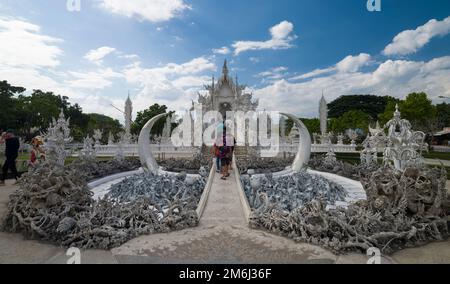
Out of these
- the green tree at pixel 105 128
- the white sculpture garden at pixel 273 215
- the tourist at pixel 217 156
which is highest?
the green tree at pixel 105 128

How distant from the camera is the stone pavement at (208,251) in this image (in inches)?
171

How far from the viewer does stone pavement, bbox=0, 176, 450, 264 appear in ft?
14.2

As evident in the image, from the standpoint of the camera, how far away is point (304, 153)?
1311 centimetres

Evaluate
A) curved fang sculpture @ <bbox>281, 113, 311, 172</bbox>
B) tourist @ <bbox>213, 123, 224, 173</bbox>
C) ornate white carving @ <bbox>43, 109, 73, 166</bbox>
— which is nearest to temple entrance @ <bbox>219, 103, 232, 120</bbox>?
curved fang sculpture @ <bbox>281, 113, 311, 172</bbox>

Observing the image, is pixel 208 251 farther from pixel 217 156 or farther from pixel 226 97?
pixel 226 97

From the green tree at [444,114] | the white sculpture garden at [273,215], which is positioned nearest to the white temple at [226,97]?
the white sculpture garden at [273,215]

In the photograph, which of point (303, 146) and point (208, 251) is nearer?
point (208, 251)

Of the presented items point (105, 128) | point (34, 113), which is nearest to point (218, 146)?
point (34, 113)

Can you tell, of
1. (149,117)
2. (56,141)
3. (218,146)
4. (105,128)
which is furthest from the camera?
(105,128)

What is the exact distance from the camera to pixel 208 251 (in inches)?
182

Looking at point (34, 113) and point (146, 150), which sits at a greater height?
point (34, 113)

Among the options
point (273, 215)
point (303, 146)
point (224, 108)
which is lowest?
point (273, 215)

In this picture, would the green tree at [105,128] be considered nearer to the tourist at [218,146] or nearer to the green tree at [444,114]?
the tourist at [218,146]

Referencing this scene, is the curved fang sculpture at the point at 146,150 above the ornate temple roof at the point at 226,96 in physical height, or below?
below
